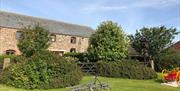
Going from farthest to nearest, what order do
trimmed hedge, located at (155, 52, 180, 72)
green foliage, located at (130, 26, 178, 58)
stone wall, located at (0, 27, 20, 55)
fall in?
1. stone wall, located at (0, 27, 20, 55)
2. green foliage, located at (130, 26, 178, 58)
3. trimmed hedge, located at (155, 52, 180, 72)

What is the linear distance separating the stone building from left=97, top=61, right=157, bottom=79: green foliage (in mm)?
15504

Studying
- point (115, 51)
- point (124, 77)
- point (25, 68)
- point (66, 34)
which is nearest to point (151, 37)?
point (115, 51)

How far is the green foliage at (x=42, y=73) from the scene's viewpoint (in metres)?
17.1

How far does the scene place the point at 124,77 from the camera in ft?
81.3

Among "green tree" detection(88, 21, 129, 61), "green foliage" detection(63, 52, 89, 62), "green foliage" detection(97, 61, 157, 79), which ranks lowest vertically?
"green foliage" detection(97, 61, 157, 79)

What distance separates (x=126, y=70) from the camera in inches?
974

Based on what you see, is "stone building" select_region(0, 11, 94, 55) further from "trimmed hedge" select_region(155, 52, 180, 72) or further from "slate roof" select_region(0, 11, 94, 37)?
"trimmed hedge" select_region(155, 52, 180, 72)

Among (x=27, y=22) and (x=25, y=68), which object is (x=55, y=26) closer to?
(x=27, y=22)

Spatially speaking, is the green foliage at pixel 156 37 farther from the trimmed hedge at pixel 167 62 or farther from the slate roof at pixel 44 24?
the slate roof at pixel 44 24

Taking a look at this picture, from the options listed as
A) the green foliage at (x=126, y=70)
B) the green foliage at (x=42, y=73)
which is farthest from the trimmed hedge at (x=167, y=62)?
the green foliage at (x=42, y=73)

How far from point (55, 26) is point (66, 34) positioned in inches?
100

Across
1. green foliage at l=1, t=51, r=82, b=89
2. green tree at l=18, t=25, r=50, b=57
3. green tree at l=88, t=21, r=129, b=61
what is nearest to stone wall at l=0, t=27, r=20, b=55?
green tree at l=18, t=25, r=50, b=57

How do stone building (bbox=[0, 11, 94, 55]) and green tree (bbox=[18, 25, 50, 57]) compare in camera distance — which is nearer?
green tree (bbox=[18, 25, 50, 57])

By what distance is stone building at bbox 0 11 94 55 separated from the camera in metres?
40.4
